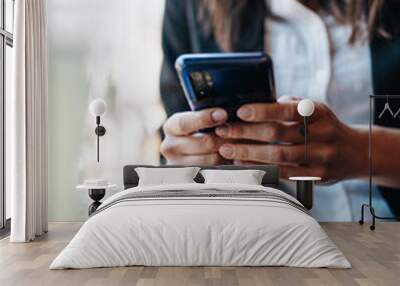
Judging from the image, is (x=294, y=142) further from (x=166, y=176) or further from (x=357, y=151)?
(x=166, y=176)

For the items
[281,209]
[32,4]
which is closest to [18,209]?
[32,4]

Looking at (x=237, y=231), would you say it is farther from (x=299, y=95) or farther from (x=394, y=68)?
(x=394, y=68)

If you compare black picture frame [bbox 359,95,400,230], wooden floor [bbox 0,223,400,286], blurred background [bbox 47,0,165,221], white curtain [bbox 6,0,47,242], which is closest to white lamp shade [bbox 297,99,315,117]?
black picture frame [bbox 359,95,400,230]

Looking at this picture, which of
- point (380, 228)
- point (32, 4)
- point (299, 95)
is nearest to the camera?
point (32, 4)

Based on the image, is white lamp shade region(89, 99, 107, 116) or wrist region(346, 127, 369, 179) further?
wrist region(346, 127, 369, 179)

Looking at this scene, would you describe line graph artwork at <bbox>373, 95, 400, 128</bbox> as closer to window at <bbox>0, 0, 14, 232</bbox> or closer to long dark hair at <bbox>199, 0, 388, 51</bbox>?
long dark hair at <bbox>199, 0, 388, 51</bbox>

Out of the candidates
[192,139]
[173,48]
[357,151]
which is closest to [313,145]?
[357,151]

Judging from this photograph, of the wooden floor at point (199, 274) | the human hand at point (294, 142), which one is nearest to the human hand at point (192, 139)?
the human hand at point (294, 142)

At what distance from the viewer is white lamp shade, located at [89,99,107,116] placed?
7.35m

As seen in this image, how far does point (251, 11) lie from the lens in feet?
25.5

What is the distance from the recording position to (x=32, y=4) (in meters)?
6.70

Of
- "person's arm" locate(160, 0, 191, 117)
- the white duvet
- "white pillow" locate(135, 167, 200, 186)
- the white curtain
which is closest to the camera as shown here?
the white duvet

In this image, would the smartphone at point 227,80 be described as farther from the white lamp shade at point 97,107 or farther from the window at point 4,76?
the window at point 4,76

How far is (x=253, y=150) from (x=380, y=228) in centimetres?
175
